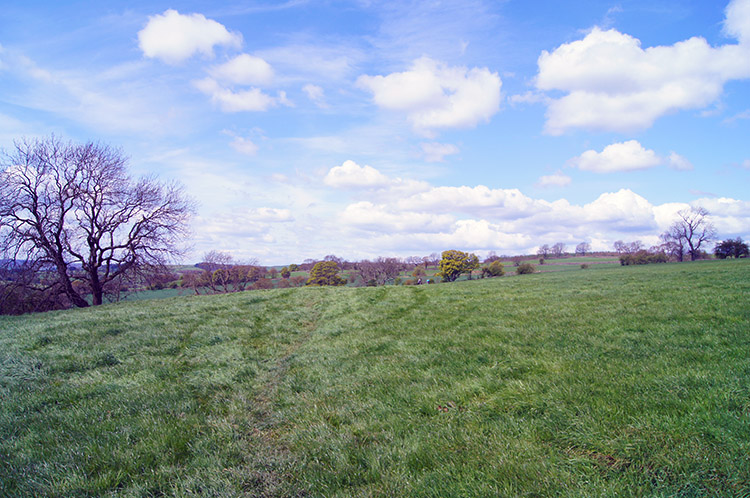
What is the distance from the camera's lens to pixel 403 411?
580 cm

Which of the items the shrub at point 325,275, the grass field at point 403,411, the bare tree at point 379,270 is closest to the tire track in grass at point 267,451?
the grass field at point 403,411

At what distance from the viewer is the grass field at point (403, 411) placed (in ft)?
12.6

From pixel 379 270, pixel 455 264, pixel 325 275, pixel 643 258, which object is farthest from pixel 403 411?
pixel 643 258

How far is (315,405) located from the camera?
648 cm

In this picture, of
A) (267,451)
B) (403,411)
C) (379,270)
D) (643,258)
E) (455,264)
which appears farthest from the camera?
(379,270)

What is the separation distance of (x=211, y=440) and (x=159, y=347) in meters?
7.03

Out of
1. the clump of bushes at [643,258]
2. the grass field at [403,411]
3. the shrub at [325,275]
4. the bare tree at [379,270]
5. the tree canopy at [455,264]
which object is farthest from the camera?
the bare tree at [379,270]

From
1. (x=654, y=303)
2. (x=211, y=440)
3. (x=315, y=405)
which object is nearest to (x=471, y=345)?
(x=315, y=405)

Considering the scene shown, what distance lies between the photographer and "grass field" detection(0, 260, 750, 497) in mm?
3838

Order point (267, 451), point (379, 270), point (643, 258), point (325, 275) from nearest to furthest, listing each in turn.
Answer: point (267, 451) → point (643, 258) → point (325, 275) → point (379, 270)

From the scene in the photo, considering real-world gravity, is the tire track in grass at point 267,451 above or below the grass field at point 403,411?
below

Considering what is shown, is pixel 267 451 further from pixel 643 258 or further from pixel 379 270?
pixel 643 258

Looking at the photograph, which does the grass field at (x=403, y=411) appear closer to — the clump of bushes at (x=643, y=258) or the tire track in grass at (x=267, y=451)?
the tire track in grass at (x=267, y=451)

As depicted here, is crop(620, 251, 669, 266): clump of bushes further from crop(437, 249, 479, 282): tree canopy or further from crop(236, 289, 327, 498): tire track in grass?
crop(236, 289, 327, 498): tire track in grass
